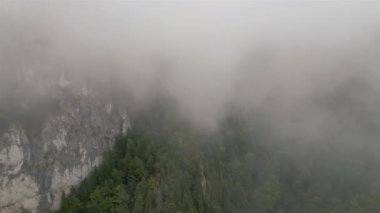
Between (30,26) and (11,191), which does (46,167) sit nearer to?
(11,191)

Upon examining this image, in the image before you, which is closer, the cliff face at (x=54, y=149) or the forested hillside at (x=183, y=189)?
the cliff face at (x=54, y=149)

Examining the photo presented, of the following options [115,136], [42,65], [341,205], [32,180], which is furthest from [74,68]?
[341,205]

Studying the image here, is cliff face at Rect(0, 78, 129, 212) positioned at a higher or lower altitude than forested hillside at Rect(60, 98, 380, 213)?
higher

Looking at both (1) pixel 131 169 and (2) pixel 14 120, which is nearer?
(2) pixel 14 120

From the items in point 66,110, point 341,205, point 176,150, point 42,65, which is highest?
point 42,65

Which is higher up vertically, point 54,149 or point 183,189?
point 54,149

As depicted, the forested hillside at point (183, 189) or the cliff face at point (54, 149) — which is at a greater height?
the cliff face at point (54, 149)

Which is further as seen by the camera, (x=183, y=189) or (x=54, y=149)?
(x=183, y=189)

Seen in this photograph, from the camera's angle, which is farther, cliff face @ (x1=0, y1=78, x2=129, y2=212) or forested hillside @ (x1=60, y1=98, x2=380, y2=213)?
forested hillside @ (x1=60, y1=98, x2=380, y2=213)
